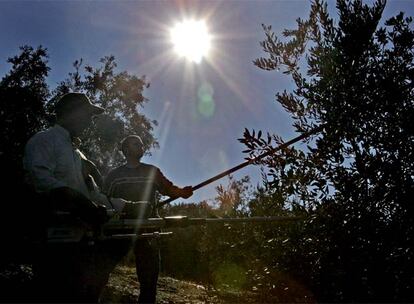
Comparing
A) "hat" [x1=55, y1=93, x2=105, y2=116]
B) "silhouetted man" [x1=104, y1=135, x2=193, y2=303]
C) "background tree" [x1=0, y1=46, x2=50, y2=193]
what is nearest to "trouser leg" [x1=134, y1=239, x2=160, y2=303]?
"silhouetted man" [x1=104, y1=135, x2=193, y2=303]

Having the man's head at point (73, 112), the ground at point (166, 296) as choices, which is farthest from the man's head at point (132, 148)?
the ground at point (166, 296)

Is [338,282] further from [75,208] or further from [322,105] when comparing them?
[75,208]

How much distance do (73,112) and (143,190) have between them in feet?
5.32

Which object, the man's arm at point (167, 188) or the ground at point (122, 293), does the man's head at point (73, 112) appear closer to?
the man's arm at point (167, 188)

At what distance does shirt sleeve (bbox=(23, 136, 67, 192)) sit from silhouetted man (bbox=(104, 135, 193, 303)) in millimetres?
1183

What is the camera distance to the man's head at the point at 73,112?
11.7 feet

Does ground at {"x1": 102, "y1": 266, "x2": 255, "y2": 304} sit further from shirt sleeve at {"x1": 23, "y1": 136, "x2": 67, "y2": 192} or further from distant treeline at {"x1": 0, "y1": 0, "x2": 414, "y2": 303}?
shirt sleeve at {"x1": 23, "y1": 136, "x2": 67, "y2": 192}

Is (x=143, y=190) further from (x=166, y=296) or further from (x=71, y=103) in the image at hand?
(x=166, y=296)

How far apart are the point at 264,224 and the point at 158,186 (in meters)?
1.58

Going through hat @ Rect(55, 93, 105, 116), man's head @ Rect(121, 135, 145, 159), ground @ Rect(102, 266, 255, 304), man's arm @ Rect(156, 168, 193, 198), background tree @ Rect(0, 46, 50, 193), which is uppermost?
background tree @ Rect(0, 46, 50, 193)

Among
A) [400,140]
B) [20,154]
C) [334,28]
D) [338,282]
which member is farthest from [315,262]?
[20,154]

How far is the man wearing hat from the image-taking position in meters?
2.85

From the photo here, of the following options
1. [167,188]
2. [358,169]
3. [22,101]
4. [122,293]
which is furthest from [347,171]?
[22,101]

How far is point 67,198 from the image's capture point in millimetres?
2881
